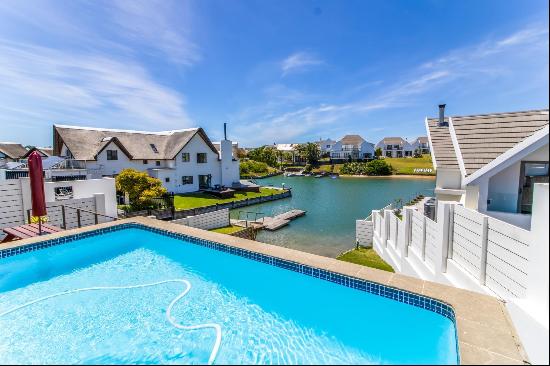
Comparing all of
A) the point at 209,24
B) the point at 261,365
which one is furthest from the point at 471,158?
the point at 209,24

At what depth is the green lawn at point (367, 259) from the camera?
10375 millimetres

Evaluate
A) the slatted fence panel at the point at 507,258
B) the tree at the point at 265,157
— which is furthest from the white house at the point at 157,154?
the tree at the point at 265,157

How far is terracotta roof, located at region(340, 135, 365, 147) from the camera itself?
75.3m

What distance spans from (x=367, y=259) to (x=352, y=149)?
67.5 m

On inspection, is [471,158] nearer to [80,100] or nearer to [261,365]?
A: [261,365]

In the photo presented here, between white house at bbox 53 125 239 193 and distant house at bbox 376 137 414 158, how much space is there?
206 feet

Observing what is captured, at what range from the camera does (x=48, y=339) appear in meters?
4.52

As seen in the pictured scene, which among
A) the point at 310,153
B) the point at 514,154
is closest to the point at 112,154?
the point at 514,154

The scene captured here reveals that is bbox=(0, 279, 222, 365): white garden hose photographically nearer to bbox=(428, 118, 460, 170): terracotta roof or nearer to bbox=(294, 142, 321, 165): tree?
bbox=(428, 118, 460, 170): terracotta roof

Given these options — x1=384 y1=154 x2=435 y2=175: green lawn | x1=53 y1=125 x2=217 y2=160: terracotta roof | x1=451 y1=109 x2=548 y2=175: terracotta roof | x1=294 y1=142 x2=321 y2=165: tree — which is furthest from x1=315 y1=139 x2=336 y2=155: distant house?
x1=451 y1=109 x2=548 y2=175: terracotta roof

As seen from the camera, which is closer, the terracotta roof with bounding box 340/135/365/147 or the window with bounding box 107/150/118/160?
the window with bounding box 107/150/118/160

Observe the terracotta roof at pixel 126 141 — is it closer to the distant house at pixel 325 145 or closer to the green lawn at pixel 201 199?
the green lawn at pixel 201 199

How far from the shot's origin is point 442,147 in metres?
10.1

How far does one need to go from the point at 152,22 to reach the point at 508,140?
41.9ft
